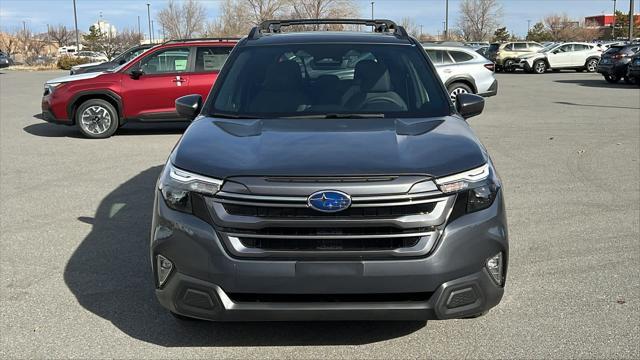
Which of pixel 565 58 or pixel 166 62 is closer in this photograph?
pixel 166 62

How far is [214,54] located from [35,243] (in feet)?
25.6

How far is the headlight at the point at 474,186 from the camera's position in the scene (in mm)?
3242

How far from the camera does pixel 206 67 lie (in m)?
12.8

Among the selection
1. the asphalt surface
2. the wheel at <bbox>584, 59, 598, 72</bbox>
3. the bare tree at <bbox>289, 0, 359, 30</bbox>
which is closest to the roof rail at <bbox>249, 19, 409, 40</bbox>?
the asphalt surface

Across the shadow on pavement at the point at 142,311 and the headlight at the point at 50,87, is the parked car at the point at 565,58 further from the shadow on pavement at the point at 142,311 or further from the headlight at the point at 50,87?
the shadow on pavement at the point at 142,311

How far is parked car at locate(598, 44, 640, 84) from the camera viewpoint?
2597 cm

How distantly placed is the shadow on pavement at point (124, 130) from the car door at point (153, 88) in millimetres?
732

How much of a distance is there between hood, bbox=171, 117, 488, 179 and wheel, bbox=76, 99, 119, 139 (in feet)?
29.0

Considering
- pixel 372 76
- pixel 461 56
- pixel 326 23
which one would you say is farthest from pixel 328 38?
pixel 461 56

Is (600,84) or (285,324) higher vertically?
(600,84)

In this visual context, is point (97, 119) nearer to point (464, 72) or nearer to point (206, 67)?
point (206, 67)

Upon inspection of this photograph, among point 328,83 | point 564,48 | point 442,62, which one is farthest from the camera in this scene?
point 564,48

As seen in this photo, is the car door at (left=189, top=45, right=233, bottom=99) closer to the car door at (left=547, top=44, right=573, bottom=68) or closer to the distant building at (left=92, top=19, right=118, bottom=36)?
the car door at (left=547, top=44, right=573, bottom=68)

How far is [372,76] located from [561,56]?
1341 inches
